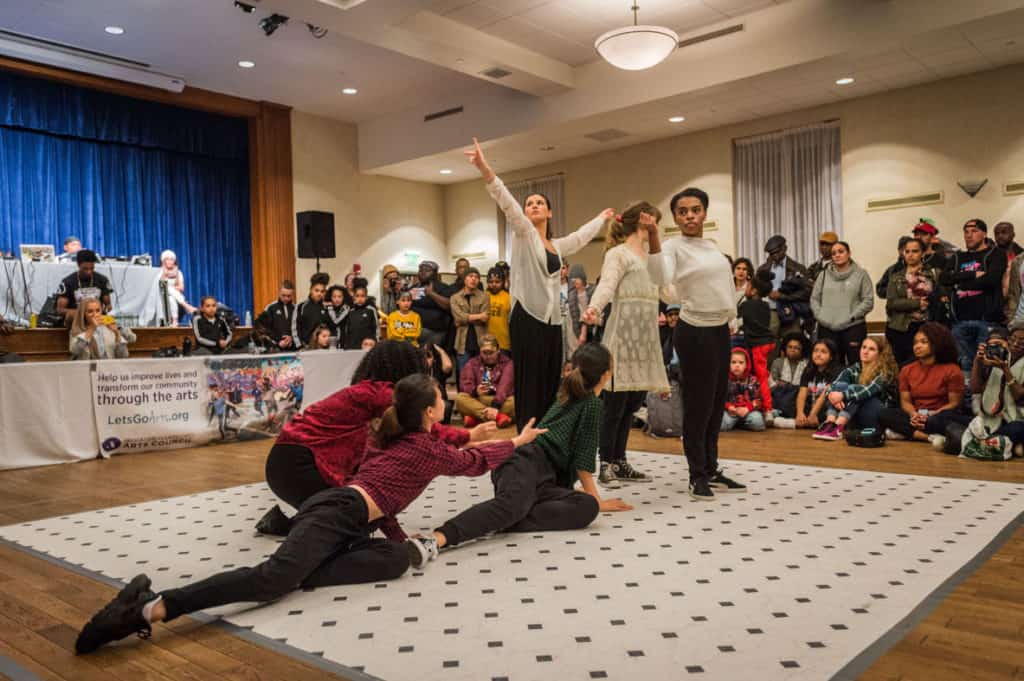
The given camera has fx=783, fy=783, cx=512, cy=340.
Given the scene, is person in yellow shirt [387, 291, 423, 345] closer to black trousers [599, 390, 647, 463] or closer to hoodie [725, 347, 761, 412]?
hoodie [725, 347, 761, 412]

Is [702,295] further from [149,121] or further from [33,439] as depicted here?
[149,121]

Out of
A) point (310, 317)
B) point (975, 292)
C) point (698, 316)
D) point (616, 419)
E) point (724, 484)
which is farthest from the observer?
point (310, 317)

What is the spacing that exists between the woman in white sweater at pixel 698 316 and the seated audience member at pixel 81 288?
5.77 m

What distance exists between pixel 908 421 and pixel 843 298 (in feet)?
5.17

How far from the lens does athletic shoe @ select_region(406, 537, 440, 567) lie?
2516 millimetres

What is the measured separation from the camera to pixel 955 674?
5.52ft

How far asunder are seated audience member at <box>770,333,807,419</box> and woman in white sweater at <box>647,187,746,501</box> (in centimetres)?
300

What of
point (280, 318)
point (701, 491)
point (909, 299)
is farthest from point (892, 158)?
point (280, 318)

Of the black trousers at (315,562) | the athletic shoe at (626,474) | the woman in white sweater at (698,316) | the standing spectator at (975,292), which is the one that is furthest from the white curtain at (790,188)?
the black trousers at (315,562)

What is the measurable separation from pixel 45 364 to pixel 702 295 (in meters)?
4.37

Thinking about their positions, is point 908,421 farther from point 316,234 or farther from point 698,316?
point 316,234

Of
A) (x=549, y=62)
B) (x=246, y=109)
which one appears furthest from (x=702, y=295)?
(x=246, y=109)

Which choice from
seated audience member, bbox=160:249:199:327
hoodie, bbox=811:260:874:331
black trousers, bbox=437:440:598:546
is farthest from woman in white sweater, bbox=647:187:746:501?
seated audience member, bbox=160:249:199:327

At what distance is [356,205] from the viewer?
11.8m
